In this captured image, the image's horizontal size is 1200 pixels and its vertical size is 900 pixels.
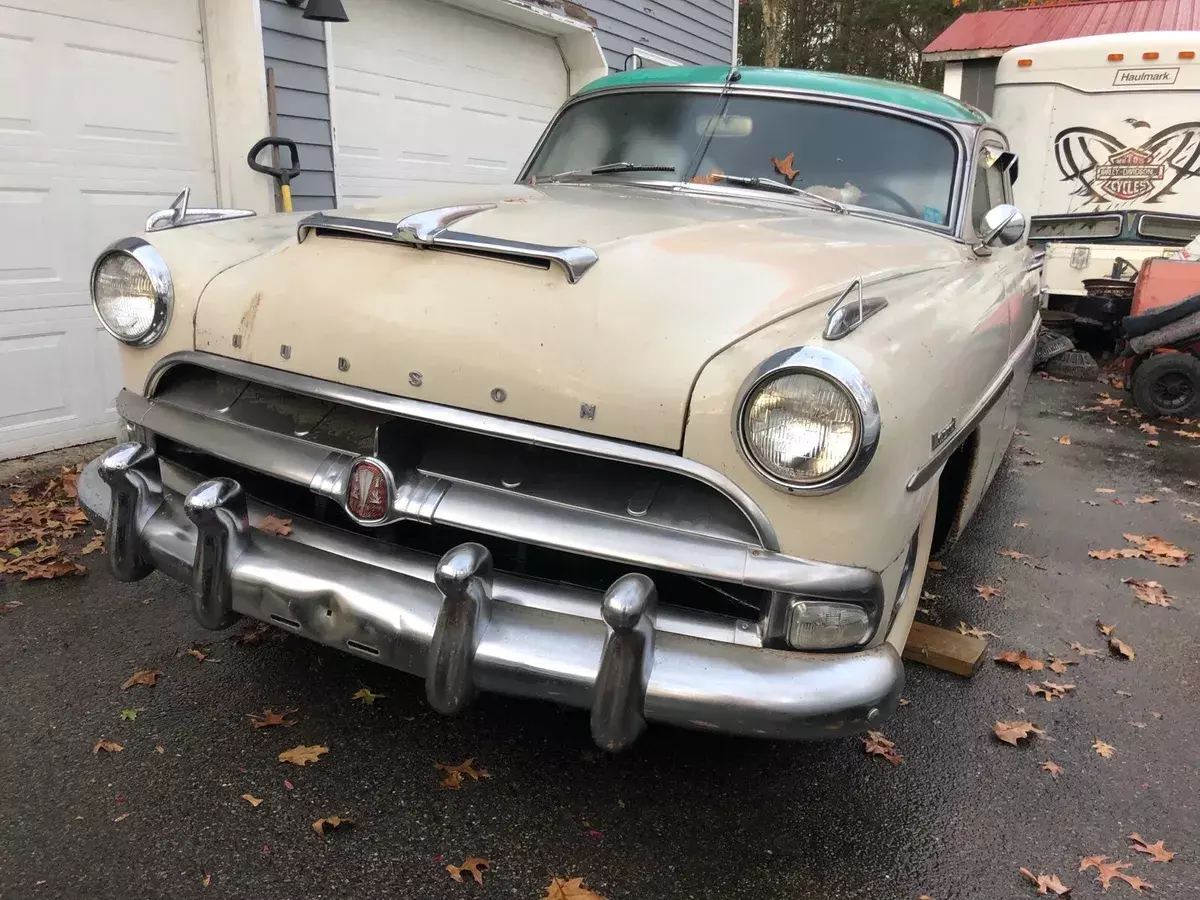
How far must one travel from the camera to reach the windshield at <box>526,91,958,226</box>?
127 inches

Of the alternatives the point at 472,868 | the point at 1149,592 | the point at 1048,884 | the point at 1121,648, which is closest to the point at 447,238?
the point at 472,868

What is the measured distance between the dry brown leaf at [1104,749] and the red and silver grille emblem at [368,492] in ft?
7.01

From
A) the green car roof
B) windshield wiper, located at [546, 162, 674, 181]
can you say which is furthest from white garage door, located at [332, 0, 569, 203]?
the green car roof

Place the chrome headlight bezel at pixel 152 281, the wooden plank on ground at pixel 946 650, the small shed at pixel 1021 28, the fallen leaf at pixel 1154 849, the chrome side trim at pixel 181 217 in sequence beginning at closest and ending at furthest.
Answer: the fallen leaf at pixel 1154 849 < the chrome headlight bezel at pixel 152 281 < the chrome side trim at pixel 181 217 < the wooden plank on ground at pixel 946 650 < the small shed at pixel 1021 28

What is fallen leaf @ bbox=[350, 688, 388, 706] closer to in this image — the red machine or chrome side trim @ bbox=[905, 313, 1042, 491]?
chrome side trim @ bbox=[905, 313, 1042, 491]

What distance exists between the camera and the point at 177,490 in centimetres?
254

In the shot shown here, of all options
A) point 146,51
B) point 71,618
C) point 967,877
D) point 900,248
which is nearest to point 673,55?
point 146,51

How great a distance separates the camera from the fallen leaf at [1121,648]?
3.26 metres

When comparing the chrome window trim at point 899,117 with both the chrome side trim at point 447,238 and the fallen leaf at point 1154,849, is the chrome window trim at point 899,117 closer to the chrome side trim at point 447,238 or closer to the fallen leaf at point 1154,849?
the chrome side trim at point 447,238

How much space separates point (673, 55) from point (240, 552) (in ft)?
30.6

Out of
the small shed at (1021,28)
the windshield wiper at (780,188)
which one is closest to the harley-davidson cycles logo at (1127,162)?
the small shed at (1021,28)

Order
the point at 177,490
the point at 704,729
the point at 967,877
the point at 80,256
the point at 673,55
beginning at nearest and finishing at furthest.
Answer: the point at 704,729 → the point at 967,877 → the point at 177,490 → the point at 80,256 → the point at 673,55

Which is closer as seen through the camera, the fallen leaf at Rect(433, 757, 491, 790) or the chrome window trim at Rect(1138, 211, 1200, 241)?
the fallen leaf at Rect(433, 757, 491, 790)

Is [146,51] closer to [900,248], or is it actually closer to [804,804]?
[900,248]
